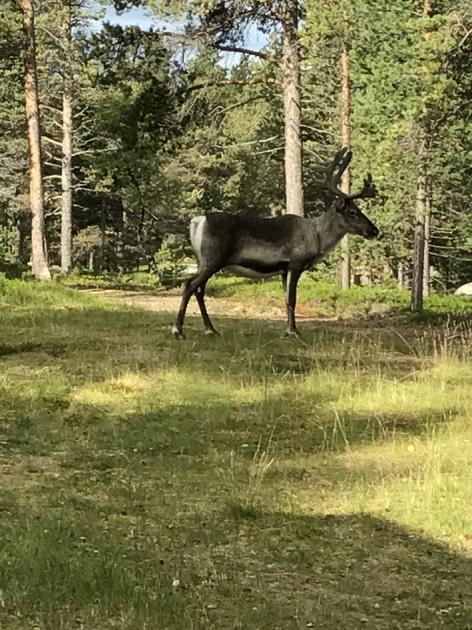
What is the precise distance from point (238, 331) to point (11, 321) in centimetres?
352

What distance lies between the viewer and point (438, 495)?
5449mm

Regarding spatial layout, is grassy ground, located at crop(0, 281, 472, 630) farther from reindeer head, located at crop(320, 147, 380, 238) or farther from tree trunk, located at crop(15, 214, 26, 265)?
tree trunk, located at crop(15, 214, 26, 265)

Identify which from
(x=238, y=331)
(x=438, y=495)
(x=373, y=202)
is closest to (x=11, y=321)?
(x=238, y=331)

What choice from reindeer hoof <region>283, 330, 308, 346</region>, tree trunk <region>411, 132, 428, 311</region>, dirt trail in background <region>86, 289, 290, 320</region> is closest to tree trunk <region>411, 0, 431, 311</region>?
tree trunk <region>411, 132, 428, 311</region>

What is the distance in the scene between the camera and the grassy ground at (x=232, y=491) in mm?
3895

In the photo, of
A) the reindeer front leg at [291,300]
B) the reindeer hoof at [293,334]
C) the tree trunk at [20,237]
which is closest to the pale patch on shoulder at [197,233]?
the reindeer front leg at [291,300]

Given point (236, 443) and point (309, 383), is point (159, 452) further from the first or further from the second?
point (309, 383)

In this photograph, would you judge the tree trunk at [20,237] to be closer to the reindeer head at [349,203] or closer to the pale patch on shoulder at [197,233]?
the reindeer head at [349,203]

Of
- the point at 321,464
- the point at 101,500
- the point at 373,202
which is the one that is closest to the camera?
the point at 101,500

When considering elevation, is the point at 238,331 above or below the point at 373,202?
below

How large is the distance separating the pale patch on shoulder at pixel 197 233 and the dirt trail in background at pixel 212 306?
4177 millimetres

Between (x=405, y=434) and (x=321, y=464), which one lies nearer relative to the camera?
(x=321, y=464)

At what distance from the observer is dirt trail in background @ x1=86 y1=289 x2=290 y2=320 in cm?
1788

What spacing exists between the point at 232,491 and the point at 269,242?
786cm
